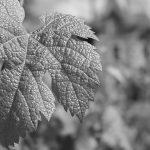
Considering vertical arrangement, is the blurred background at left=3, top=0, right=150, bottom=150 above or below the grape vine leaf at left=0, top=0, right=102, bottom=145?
above

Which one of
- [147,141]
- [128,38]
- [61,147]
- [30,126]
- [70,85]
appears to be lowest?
[30,126]

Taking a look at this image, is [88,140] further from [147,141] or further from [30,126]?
[30,126]

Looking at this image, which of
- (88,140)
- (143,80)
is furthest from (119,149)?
(143,80)

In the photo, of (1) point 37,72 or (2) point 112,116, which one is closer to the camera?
(1) point 37,72

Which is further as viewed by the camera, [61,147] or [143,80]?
[143,80]

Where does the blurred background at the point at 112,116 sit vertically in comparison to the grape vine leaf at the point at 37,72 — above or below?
above

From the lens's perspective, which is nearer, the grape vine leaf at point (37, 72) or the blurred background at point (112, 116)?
the grape vine leaf at point (37, 72)

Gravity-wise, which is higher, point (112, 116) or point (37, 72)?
point (112, 116)

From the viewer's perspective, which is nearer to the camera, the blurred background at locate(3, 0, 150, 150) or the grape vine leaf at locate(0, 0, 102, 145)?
the grape vine leaf at locate(0, 0, 102, 145)
